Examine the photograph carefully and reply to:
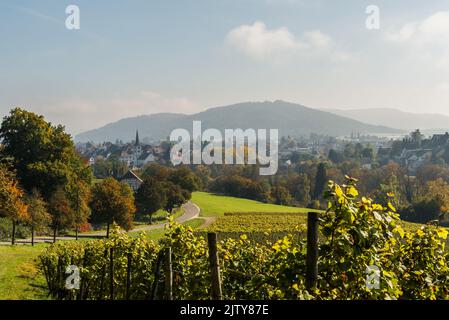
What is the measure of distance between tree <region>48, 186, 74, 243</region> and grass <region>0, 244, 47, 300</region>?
2243cm

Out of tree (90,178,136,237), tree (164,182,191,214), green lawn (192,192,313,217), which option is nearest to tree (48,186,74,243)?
tree (90,178,136,237)

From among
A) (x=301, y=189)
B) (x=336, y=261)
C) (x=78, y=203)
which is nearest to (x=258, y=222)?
(x=78, y=203)

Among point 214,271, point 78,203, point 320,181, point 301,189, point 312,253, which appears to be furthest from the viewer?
point 320,181

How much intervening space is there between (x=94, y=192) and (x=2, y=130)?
15628 mm

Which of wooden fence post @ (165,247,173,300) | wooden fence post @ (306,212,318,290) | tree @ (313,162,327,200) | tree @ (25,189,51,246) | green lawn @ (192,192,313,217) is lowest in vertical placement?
green lawn @ (192,192,313,217)

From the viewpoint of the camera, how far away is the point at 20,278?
21.0 m

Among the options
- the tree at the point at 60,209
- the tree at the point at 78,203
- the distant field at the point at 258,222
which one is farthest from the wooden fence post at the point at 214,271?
the distant field at the point at 258,222

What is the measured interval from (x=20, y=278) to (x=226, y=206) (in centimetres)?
8000

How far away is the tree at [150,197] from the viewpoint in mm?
74938

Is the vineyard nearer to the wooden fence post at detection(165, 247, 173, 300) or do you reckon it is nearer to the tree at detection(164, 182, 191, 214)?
the wooden fence post at detection(165, 247, 173, 300)

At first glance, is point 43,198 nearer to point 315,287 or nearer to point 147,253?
point 147,253

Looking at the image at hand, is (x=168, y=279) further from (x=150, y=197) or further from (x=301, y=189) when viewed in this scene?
(x=301, y=189)

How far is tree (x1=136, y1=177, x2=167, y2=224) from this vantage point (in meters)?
74.9
